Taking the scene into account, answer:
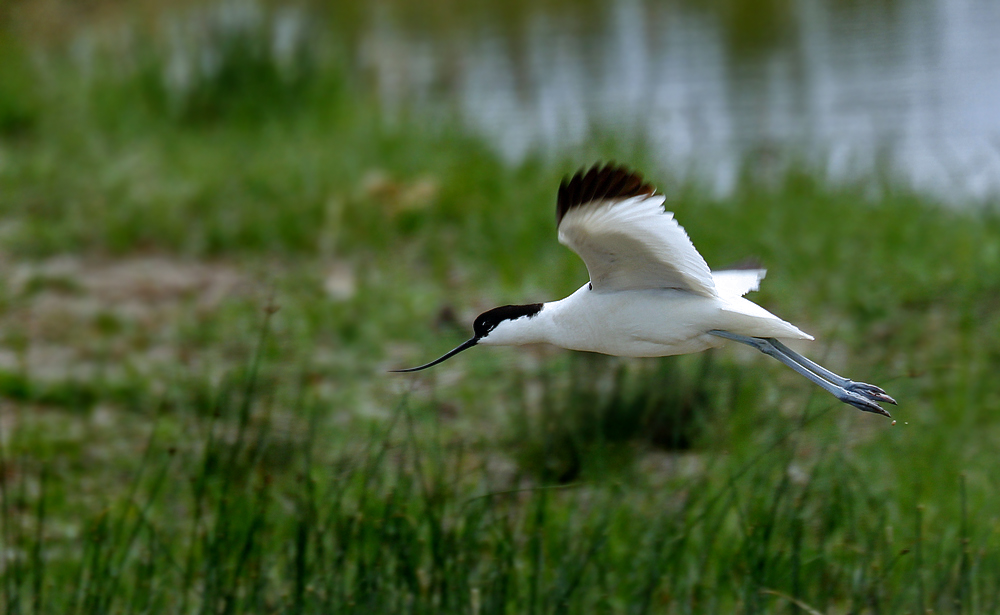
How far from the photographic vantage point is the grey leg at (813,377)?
7.07 ft

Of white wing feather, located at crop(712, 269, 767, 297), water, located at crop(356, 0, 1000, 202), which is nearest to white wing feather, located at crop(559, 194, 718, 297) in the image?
white wing feather, located at crop(712, 269, 767, 297)

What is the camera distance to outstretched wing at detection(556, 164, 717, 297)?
1898 millimetres

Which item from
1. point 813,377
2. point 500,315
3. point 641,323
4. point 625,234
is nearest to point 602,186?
point 625,234

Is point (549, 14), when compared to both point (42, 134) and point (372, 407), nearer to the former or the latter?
point (42, 134)

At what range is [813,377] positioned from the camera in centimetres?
219

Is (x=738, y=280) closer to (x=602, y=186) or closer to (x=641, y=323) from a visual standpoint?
(x=641, y=323)

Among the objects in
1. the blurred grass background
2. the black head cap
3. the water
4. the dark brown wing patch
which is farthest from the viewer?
the water

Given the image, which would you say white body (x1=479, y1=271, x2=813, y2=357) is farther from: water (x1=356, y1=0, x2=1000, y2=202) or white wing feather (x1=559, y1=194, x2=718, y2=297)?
water (x1=356, y1=0, x2=1000, y2=202)

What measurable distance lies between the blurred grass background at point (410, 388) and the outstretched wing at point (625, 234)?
0.59 meters

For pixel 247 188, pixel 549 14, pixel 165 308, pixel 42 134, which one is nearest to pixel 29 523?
pixel 165 308

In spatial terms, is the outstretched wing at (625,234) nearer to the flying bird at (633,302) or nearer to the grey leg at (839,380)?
the flying bird at (633,302)

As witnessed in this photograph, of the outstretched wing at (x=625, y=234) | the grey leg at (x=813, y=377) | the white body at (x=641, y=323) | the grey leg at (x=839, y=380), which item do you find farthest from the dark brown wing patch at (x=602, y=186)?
the grey leg at (x=839, y=380)

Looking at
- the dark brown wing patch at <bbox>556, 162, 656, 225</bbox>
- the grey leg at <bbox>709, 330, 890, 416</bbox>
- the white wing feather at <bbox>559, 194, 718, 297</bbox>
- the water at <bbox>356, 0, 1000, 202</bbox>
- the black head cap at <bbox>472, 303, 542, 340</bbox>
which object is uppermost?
the water at <bbox>356, 0, 1000, 202</bbox>

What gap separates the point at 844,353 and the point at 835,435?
1.45 metres
